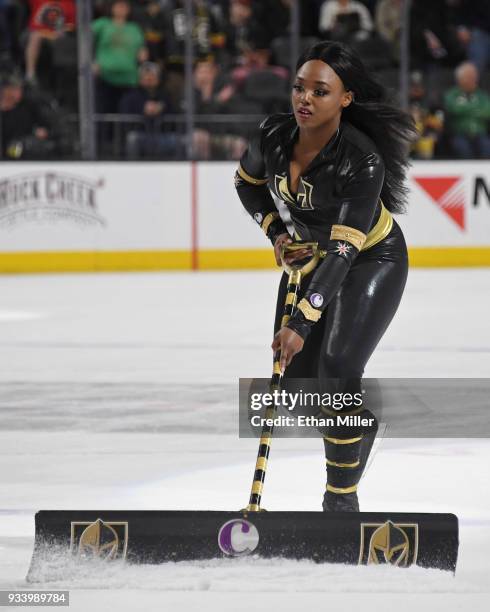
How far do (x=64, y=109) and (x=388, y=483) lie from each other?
1018 centimetres

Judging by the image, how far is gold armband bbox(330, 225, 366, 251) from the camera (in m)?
4.23

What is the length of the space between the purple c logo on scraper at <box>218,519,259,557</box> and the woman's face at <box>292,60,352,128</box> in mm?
1292

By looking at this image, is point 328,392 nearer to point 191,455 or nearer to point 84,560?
point 84,560

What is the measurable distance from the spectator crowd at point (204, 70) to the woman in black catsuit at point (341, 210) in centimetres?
991

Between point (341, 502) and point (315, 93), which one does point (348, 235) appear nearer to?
point (315, 93)

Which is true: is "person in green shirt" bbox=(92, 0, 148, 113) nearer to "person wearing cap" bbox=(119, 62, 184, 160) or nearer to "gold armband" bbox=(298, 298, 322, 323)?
"person wearing cap" bbox=(119, 62, 184, 160)

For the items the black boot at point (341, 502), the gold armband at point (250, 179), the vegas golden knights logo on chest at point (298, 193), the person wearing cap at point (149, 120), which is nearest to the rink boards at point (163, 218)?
the person wearing cap at point (149, 120)

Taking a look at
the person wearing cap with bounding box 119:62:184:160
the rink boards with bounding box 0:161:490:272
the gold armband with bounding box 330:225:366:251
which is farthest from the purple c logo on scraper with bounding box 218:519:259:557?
the person wearing cap with bounding box 119:62:184:160

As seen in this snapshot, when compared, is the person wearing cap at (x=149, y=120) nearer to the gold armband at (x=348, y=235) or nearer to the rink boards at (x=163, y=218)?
the rink boards at (x=163, y=218)

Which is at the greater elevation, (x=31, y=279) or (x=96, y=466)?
(x=96, y=466)

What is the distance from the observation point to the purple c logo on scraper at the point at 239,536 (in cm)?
389

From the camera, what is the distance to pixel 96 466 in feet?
17.9

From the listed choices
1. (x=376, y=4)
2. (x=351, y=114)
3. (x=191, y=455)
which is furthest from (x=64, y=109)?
(x=351, y=114)

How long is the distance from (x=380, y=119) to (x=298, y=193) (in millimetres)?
373
